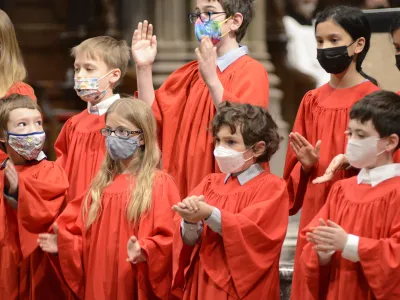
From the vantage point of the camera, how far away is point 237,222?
4.85 metres

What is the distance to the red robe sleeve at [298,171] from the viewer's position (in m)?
5.37

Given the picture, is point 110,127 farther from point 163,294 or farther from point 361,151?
point 361,151

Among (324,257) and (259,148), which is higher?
(259,148)

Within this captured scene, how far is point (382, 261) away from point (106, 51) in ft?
7.04

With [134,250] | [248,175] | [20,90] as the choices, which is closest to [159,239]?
[134,250]

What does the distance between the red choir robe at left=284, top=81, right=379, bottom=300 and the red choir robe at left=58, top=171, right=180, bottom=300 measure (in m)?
0.62

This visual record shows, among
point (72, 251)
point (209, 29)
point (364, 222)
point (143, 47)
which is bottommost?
point (72, 251)

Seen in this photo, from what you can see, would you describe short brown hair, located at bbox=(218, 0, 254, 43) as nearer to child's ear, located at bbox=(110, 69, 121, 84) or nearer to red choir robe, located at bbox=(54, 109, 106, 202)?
child's ear, located at bbox=(110, 69, 121, 84)

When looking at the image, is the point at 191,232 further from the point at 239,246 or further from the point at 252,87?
the point at 252,87

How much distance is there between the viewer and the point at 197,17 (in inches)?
224

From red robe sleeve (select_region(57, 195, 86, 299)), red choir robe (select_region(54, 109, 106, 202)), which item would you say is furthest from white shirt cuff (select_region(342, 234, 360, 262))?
red choir robe (select_region(54, 109, 106, 202))

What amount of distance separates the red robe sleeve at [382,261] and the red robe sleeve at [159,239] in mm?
1070

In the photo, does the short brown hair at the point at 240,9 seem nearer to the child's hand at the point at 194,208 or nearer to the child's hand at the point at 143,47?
the child's hand at the point at 143,47

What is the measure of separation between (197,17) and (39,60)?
5.69 m
